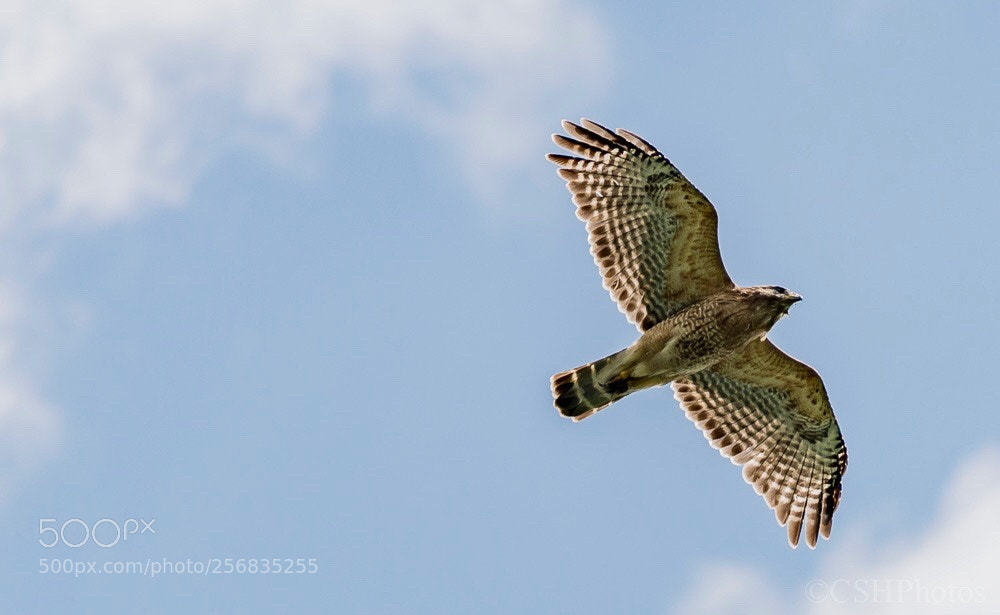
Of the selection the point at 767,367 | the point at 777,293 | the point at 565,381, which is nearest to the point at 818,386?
the point at 767,367

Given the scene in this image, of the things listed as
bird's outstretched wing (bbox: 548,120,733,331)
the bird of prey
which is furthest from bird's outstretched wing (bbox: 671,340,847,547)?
bird's outstretched wing (bbox: 548,120,733,331)

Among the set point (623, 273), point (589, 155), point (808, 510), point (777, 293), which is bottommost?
point (808, 510)

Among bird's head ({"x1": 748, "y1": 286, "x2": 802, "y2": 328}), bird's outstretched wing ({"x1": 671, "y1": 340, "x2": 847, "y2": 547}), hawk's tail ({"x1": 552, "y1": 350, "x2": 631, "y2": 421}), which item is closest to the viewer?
bird's head ({"x1": 748, "y1": 286, "x2": 802, "y2": 328})

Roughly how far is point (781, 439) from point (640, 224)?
3134 mm

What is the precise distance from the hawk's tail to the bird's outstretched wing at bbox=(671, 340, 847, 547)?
133cm

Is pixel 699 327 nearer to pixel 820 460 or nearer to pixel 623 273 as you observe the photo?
pixel 623 273

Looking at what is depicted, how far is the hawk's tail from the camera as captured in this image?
13562 millimetres

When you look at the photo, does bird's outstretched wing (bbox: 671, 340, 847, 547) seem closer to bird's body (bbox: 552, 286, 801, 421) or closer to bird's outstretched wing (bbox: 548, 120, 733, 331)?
bird's body (bbox: 552, 286, 801, 421)

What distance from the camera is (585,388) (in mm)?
13609

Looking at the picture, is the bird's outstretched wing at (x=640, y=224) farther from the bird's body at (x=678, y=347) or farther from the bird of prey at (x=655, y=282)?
the bird's body at (x=678, y=347)

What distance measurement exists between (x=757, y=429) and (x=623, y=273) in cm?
255

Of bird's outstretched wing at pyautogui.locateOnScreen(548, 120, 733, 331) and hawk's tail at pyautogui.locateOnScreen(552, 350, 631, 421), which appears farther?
hawk's tail at pyautogui.locateOnScreen(552, 350, 631, 421)

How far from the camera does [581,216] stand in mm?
13656

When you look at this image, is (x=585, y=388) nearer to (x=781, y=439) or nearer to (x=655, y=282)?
(x=655, y=282)
